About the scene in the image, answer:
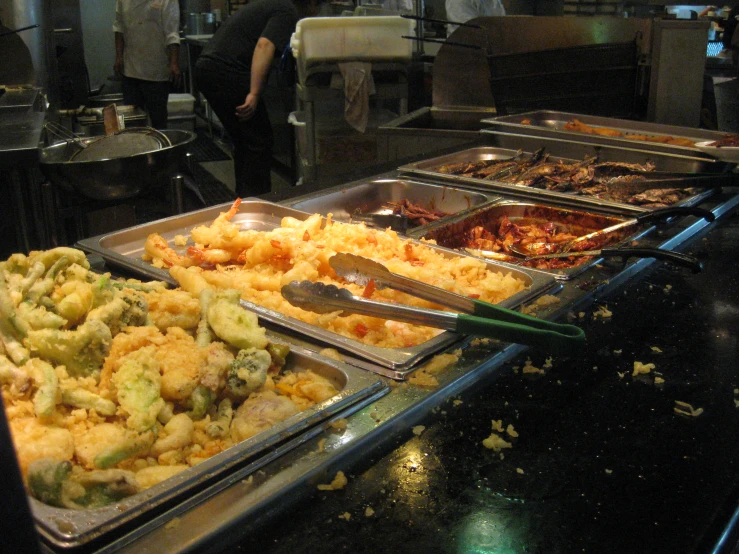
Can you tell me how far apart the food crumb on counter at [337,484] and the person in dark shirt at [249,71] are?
4.77 m

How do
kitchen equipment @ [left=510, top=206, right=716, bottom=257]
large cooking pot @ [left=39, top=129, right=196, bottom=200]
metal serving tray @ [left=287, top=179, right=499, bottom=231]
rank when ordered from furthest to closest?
large cooking pot @ [left=39, top=129, right=196, bottom=200], metal serving tray @ [left=287, top=179, right=499, bottom=231], kitchen equipment @ [left=510, top=206, right=716, bottom=257]

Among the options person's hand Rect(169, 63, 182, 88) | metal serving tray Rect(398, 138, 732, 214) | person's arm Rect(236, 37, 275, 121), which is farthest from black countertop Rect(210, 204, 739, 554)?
person's hand Rect(169, 63, 182, 88)

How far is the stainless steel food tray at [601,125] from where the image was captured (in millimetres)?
3098

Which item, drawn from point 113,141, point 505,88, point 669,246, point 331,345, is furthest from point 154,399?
point 505,88

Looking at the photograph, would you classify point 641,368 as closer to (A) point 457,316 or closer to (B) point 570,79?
(A) point 457,316

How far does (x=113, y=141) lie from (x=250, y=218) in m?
1.07

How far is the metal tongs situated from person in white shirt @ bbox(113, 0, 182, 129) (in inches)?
240

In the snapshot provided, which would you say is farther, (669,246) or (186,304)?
(669,246)

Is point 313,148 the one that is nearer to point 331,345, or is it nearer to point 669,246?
point 669,246

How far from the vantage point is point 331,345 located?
144cm

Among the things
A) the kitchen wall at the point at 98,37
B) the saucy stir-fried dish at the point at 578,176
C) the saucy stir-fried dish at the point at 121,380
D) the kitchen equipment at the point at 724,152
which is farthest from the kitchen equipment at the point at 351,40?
the kitchen wall at the point at 98,37

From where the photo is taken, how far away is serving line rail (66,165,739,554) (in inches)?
36.5

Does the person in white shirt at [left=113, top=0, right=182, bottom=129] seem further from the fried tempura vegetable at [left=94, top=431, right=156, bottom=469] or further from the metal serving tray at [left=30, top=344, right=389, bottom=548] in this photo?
the fried tempura vegetable at [left=94, top=431, right=156, bottom=469]

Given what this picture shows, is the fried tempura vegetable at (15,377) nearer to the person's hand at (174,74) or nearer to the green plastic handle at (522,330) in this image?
the green plastic handle at (522,330)
